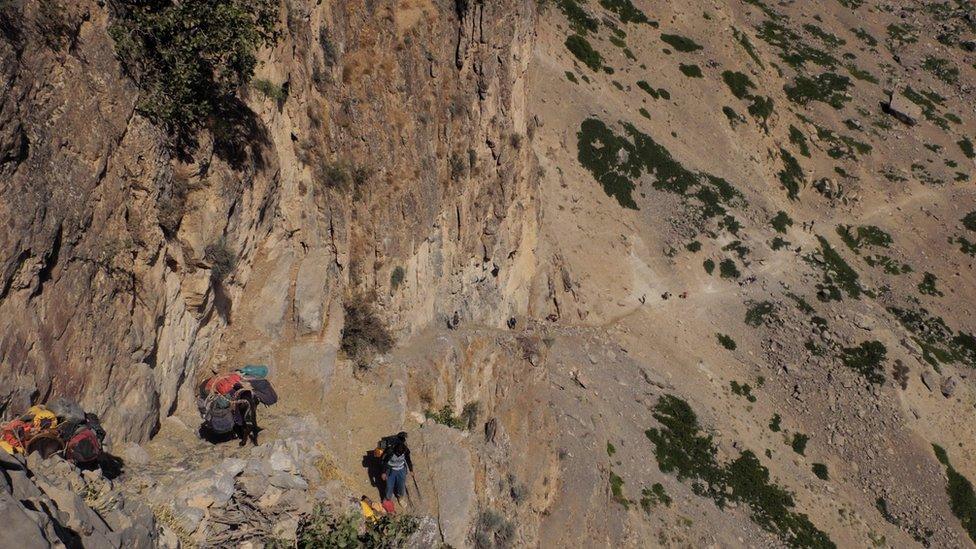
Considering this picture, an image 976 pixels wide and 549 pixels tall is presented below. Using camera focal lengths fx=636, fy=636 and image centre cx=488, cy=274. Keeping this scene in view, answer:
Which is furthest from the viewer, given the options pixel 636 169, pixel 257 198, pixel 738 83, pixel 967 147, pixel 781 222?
pixel 967 147

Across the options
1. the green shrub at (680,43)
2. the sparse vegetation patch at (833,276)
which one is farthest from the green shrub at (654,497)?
the green shrub at (680,43)

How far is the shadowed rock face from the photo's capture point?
1155 centimetres

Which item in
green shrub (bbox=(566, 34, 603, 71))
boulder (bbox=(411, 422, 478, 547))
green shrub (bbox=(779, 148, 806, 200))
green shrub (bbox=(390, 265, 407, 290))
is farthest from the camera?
green shrub (bbox=(779, 148, 806, 200))

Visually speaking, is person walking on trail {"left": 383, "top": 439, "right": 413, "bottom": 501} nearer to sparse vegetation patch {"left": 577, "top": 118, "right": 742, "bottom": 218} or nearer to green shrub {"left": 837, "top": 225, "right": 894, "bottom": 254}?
sparse vegetation patch {"left": 577, "top": 118, "right": 742, "bottom": 218}

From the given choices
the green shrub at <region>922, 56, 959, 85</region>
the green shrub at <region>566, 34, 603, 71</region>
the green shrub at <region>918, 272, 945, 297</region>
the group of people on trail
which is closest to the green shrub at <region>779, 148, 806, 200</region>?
the green shrub at <region>918, 272, 945, 297</region>

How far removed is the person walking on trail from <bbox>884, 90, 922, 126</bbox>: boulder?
7753cm

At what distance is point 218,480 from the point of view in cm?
1268

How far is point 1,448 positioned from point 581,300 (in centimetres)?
4014

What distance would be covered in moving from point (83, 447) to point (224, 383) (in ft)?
16.4

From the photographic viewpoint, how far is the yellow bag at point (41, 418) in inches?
410

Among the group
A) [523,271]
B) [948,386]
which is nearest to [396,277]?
[523,271]

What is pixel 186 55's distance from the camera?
15102 millimetres

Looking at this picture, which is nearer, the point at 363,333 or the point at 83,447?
the point at 83,447

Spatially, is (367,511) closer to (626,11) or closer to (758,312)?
(758,312)
